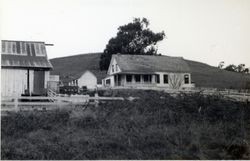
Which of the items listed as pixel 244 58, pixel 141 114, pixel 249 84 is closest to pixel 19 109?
pixel 141 114

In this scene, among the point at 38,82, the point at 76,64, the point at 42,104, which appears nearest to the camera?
the point at 42,104

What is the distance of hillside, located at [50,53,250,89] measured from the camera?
35188 millimetres

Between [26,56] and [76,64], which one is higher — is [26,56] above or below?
below

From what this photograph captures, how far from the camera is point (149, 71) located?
31984 mm

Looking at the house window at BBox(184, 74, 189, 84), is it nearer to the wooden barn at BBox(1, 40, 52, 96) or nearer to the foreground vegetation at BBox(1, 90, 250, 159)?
the wooden barn at BBox(1, 40, 52, 96)

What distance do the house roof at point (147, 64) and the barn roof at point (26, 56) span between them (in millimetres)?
12511

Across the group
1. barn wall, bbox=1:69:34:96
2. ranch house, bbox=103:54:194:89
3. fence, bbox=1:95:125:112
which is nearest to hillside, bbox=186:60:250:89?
ranch house, bbox=103:54:194:89

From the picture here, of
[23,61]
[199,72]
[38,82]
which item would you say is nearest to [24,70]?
[23,61]

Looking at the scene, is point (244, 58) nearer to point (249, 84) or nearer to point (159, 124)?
point (159, 124)

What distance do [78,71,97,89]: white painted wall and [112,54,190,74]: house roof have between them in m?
8.05

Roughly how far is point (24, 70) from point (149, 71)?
1512cm

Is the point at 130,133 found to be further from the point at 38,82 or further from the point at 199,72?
the point at 199,72

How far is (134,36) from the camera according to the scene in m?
42.1

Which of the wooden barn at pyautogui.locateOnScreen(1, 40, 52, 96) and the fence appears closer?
the fence
